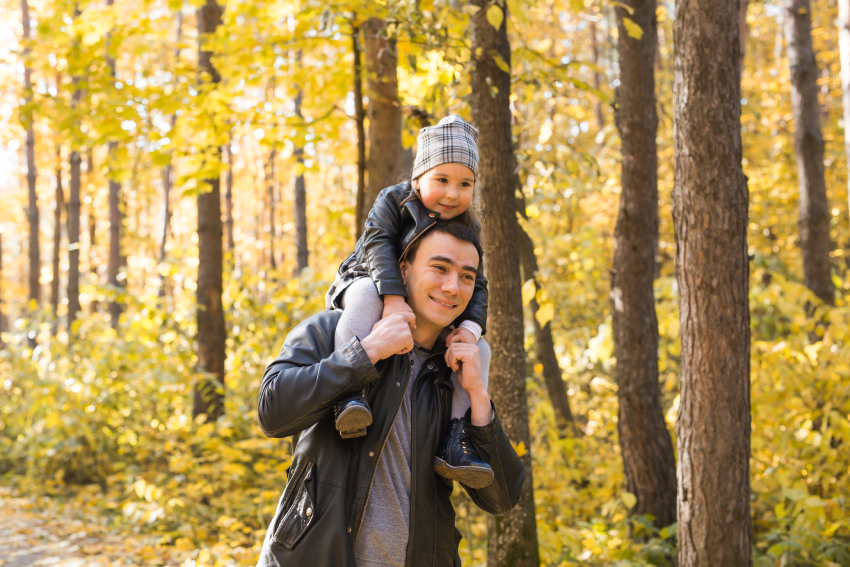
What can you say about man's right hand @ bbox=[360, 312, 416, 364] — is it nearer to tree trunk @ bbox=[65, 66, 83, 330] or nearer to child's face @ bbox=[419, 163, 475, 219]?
child's face @ bbox=[419, 163, 475, 219]

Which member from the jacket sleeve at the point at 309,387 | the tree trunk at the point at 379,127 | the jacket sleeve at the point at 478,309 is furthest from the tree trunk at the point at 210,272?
the jacket sleeve at the point at 309,387

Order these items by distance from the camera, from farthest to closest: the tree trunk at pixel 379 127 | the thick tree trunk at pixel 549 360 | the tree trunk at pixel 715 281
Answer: the thick tree trunk at pixel 549 360 < the tree trunk at pixel 379 127 < the tree trunk at pixel 715 281

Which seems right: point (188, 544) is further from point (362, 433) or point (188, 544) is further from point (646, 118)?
point (646, 118)

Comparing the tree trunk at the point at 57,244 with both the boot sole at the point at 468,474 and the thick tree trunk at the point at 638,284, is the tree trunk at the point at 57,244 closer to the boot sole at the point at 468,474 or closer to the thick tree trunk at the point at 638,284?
the thick tree trunk at the point at 638,284

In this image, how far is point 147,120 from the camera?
266 inches

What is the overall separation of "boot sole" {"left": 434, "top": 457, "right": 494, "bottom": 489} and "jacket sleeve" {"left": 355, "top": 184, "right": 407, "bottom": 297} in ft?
1.74

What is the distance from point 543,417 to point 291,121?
12.3 feet

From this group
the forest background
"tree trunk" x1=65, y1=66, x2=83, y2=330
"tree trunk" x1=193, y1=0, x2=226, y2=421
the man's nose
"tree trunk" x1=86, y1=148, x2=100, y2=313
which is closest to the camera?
the man's nose

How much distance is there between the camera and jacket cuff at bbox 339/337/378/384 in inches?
67.1

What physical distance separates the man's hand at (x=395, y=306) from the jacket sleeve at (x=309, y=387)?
157 millimetres

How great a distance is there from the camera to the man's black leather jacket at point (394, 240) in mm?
1928

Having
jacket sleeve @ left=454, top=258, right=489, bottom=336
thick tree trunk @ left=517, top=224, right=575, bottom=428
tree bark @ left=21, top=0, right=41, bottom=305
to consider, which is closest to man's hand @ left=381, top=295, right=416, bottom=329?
jacket sleeve @ left=454, top=258, right=489, bottom=336

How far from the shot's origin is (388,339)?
1.74 metres

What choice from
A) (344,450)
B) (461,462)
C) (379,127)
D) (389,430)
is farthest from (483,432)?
(379,127)
